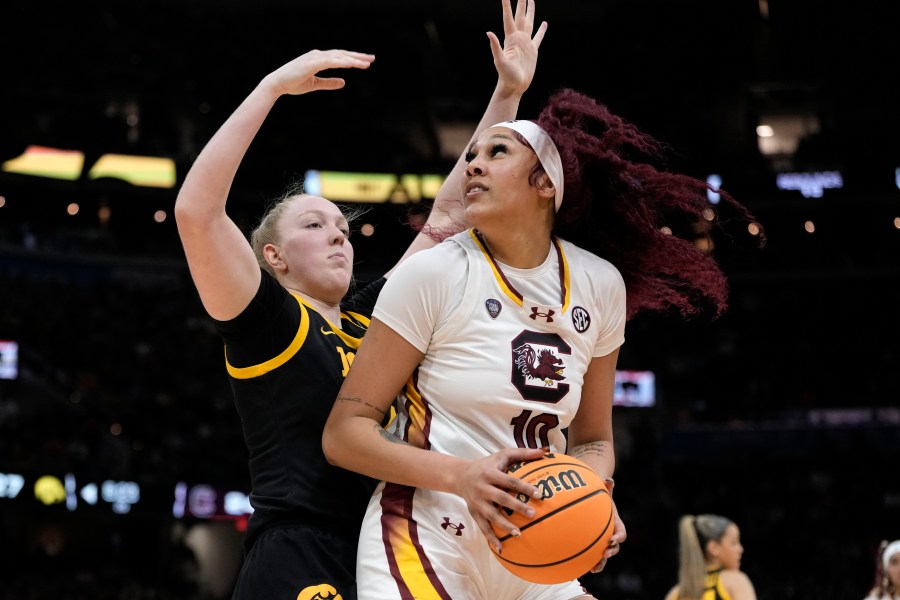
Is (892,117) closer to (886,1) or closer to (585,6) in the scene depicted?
(886,1)

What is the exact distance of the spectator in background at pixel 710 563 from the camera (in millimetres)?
7660

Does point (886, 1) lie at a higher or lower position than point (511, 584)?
higher

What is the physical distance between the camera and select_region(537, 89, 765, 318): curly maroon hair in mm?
3492

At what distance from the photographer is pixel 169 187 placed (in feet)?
86.8

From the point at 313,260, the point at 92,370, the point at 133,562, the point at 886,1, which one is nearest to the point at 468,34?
the point at 886,1

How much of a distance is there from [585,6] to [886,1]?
6.28 m

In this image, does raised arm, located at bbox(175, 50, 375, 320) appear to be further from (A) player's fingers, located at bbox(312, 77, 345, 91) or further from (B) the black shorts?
(B) the black shorts

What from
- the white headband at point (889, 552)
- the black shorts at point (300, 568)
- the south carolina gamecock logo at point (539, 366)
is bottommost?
the white headband at point (889, 552)

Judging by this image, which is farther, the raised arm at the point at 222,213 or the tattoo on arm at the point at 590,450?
the tattoo on arm at the point at 590,450

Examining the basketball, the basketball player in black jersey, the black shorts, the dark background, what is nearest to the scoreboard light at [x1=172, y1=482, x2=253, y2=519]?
the dark background

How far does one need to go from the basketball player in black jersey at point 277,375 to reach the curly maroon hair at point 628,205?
55cm

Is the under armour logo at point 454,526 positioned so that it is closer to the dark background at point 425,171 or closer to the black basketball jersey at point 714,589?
the black basketball jersey at point 714,589

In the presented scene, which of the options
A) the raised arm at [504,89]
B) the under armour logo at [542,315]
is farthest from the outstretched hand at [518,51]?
the under armour logo at [542,315]

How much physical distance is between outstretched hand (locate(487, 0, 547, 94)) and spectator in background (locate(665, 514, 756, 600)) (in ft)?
14.9
